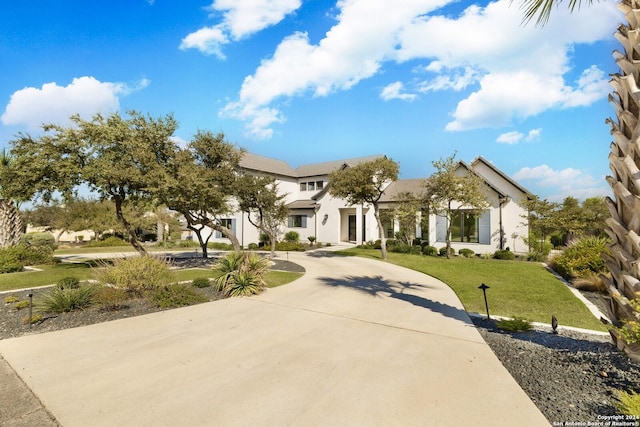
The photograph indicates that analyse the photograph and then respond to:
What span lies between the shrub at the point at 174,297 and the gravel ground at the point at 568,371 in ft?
27.4

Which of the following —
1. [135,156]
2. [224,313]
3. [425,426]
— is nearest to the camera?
[425,426]

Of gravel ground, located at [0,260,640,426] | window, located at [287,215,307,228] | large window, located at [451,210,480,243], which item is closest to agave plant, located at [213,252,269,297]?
gravel ground, located at [0,260,640,426]

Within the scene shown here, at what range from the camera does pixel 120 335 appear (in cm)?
683

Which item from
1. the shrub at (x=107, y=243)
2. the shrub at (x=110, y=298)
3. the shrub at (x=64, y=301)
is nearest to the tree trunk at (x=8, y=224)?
the shrub at (x=107, y=243)

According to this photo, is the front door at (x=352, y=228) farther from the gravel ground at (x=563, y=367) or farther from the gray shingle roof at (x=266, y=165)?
the gravel ground at (x=563, y=367)

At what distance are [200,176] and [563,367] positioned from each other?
1580 centimetres

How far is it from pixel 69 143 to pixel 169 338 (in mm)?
14580

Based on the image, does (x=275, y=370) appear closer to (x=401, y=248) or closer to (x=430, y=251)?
(x=430, y=251)

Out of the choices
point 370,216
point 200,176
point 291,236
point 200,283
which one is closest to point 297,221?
point 291,236

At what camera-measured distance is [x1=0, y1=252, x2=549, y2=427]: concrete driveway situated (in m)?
3.87

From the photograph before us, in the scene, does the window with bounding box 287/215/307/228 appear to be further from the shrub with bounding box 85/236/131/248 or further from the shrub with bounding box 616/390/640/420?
the shrub with bounding box 616/390/640/420

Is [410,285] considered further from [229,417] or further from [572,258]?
[229,417]

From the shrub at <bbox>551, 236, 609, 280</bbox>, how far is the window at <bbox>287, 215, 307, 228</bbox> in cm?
2238

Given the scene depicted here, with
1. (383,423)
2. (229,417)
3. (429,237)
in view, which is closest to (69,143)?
(229,417)
